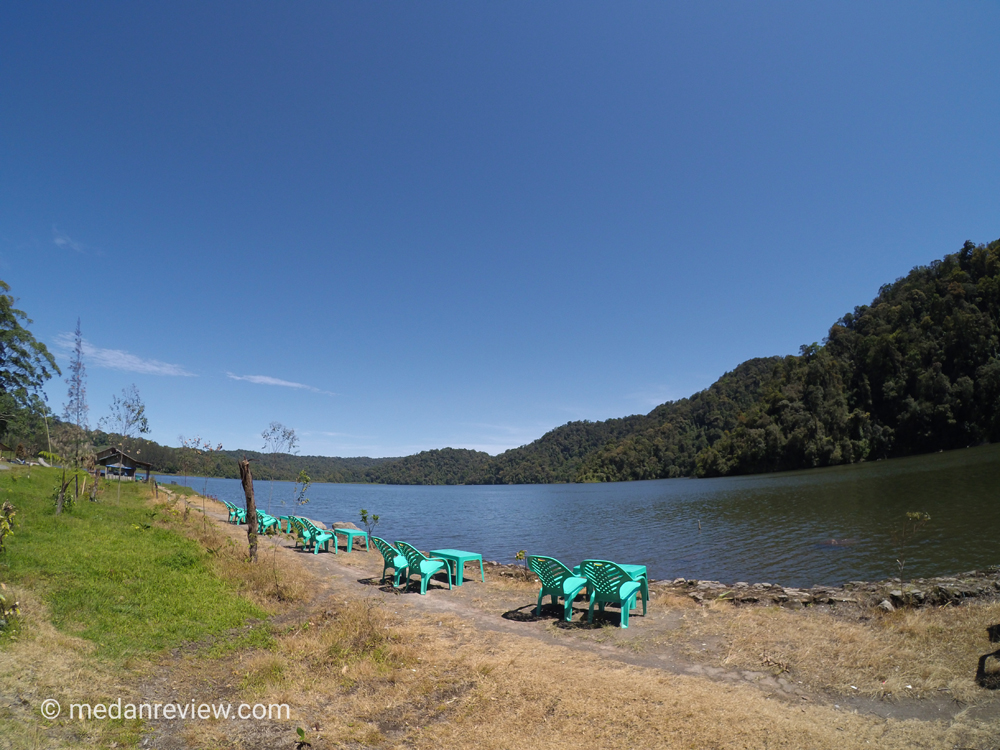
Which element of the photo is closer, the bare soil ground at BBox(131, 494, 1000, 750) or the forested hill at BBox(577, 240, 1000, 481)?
the bare soil ground at BBox(131, 494, 1000, 750)

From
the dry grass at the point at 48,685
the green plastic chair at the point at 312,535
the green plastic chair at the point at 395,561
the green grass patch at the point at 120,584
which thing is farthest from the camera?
the green plastic chair at the point at 312,535

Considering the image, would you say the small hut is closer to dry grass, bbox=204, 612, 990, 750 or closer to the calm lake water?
the calm lake water

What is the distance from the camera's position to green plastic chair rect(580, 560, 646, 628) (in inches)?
305

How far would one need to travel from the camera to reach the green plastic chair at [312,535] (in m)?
15.9

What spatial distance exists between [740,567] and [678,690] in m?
13.4

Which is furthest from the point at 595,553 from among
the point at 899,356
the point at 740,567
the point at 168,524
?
the point at 899,356

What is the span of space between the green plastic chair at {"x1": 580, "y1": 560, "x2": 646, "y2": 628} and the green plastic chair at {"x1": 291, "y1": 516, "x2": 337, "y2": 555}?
10.4 metres

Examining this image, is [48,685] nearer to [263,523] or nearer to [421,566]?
[421,566]

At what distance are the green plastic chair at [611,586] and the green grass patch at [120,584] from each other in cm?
534

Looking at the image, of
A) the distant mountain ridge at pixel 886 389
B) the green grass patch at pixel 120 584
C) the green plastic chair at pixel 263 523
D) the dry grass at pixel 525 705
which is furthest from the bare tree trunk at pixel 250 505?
the distant mountain ridge at pixel 886 389

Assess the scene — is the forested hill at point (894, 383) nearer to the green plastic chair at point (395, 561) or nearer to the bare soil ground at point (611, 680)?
the bare soil ground at point (611, 680)

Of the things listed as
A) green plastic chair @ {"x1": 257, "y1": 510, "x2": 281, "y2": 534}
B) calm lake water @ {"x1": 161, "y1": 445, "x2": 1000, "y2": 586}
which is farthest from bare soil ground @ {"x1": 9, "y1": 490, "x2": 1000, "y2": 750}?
green plastic chair @ {"x1": 257, "y1": 510, "x2": 281, "y2": 534}

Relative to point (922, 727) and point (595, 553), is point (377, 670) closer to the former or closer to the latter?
point (922, 727)

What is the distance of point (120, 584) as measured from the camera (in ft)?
26.0
